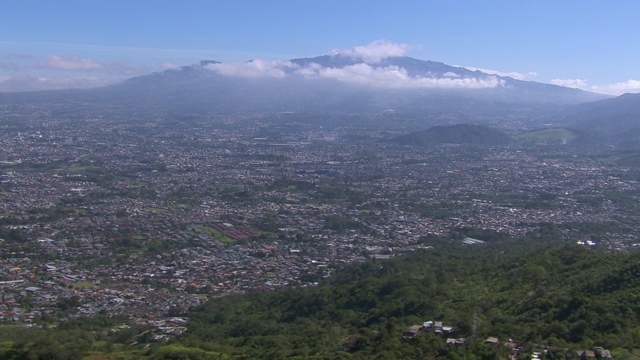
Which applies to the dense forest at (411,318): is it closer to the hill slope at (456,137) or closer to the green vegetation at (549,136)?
the hill slope at (456,137)

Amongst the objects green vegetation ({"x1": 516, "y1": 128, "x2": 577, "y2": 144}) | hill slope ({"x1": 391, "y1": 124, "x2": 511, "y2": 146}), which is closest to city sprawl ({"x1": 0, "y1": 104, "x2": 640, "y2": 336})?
hill slope ({"x1": 391, "y1": 124, "x2": 511, "y2": 146})

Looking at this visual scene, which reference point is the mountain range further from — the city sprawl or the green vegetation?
the city sprawl

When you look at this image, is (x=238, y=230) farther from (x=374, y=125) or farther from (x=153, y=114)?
(x=153, y=114)

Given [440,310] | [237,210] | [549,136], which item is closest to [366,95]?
[549,136]

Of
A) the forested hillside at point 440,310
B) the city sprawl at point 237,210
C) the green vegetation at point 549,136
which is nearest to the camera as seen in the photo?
the forested hillside at point 440,310

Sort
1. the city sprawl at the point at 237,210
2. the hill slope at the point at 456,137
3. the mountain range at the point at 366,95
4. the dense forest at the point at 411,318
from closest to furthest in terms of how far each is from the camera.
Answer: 1. the dense forest at the point at 411,318
2. the city sprawl at the point at 237,210
3. the hill slope at the point at 456,137
4. the mountain range at the point at 366,95

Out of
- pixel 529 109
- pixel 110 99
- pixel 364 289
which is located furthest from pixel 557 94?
pixel 364 289

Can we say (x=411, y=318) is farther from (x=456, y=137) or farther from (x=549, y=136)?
(x=549, y=136)

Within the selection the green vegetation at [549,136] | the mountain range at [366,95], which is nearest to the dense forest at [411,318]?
the green vegetation at [549,136]
